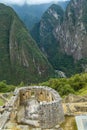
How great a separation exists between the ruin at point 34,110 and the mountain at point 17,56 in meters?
103

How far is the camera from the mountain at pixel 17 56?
13088 centimetres

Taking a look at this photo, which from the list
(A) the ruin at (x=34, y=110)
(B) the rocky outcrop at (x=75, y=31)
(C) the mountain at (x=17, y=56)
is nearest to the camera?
(A) the ruin at (x=34, y=110)

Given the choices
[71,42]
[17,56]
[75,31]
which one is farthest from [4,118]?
[71,42]

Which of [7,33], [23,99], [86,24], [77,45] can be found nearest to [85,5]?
[86,24]

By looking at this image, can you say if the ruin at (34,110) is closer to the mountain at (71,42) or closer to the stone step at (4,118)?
the stone step at (4,118)

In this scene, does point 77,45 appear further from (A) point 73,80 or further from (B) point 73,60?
(A) point 73,80

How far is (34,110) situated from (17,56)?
131 meters

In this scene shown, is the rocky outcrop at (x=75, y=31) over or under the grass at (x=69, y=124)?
over

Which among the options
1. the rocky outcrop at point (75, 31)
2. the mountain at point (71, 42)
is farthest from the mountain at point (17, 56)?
the rocky outcrop at point (75, 31)

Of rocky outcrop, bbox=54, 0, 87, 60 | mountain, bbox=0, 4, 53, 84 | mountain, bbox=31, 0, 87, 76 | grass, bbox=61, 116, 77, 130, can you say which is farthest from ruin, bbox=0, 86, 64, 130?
rocky outcrop, bbox=54, 0, 87, 60

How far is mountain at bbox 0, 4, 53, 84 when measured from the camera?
130875 millimetres

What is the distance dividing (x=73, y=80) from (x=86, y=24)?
112 meters

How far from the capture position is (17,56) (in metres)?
148

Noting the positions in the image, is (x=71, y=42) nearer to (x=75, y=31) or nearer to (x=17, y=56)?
(x=75, y=31)
